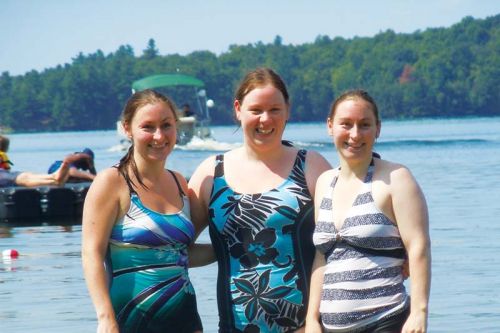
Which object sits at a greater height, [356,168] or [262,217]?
[356,168]

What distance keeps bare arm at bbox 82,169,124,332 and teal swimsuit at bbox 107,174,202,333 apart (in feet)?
0.23

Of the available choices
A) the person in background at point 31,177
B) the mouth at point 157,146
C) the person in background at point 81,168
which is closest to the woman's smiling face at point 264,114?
the mouth at point 157,146

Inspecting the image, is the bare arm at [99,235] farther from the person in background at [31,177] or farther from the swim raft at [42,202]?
the swim raft at [42,202]

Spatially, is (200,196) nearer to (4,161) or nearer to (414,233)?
(414,233)

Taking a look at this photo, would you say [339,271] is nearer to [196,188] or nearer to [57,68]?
[196,188]

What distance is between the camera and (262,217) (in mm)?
5359

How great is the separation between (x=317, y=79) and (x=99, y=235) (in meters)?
151

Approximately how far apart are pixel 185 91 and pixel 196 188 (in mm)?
125598

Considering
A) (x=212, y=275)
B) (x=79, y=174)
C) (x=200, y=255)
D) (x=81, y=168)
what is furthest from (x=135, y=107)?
(x=81, y=168)

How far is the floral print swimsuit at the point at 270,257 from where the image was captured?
17.5 feet

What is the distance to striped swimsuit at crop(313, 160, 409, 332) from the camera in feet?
16.3

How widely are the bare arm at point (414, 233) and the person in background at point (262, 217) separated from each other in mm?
517

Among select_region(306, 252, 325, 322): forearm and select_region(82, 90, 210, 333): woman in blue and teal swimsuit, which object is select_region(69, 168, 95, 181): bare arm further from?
select_region(306, 252, 325, 322): forearm

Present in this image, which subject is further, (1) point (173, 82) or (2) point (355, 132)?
(1) point (173, 82)
